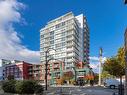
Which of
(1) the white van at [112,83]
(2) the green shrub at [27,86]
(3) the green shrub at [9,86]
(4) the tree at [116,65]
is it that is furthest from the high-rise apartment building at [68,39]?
(2) the green shrub at [27,86]

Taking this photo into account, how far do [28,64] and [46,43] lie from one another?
71.1 ft

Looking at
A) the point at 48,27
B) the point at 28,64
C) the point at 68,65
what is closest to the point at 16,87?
the point at 68,65

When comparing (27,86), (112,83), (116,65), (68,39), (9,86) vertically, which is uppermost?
(68,39)

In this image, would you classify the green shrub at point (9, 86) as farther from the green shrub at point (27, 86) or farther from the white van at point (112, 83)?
the white van at point (112, 83)

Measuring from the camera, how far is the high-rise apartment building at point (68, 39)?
16675cm

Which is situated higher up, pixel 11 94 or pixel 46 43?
pixel 46 43

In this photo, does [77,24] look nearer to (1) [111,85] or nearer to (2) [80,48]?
(2) [80,48]

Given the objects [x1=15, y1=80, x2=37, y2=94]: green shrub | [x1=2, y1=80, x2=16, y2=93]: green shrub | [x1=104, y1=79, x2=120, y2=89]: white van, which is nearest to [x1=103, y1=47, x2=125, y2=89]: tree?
[x1=104, y1=79, x2=120, y2=89]: white van

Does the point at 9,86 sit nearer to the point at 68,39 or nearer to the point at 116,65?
the point at 116,65

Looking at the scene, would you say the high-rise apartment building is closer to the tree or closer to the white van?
the white van

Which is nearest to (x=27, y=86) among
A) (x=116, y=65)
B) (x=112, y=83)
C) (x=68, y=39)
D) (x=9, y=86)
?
(x=9, y=86)

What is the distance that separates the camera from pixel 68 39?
171500mm

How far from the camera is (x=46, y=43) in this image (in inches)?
7653

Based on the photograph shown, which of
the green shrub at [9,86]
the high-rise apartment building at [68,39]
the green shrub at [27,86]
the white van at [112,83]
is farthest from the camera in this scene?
the high-rise apartment building at [68,39]
